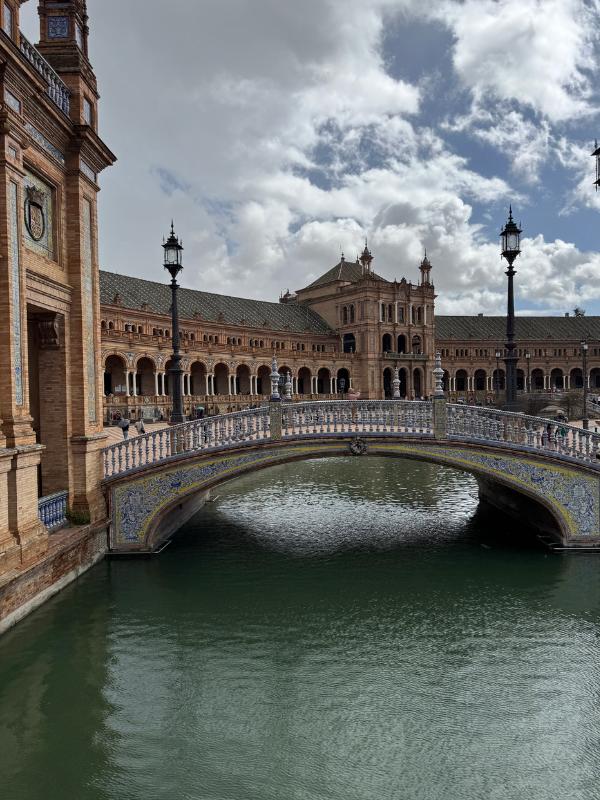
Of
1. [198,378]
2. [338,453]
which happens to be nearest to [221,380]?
[198,378]

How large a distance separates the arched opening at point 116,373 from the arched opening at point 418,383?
43.3 metres

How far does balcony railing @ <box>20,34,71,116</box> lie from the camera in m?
11.2

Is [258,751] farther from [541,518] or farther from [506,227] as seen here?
[506,227]

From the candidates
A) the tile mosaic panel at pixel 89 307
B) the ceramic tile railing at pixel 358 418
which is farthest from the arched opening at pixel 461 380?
the tile mosaic panel at pixel 89 307

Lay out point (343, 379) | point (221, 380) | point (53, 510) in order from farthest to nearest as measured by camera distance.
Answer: point (343, 379), point (221, 380), point (53, 510)

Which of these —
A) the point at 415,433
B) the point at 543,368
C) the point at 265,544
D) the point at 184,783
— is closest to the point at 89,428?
the point at 265,544

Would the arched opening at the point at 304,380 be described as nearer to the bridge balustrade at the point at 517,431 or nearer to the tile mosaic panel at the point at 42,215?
the bridge balustrade at the point at 517,431

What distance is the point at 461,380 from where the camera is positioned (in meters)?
85.8

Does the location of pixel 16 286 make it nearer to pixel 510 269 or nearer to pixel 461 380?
pixel 510 269

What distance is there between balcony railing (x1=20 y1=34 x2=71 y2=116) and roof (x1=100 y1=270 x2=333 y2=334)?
35.0 m

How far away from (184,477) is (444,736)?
863cm

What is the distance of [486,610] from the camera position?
11.4 meters

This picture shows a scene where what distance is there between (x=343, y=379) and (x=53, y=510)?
6059cm

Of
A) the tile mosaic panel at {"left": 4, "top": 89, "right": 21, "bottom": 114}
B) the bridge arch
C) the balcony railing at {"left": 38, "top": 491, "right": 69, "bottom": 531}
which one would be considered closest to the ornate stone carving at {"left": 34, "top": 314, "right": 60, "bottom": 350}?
the balcony railing at {"left": 38, "top": 491, "right": 69, "bottom": 531}
